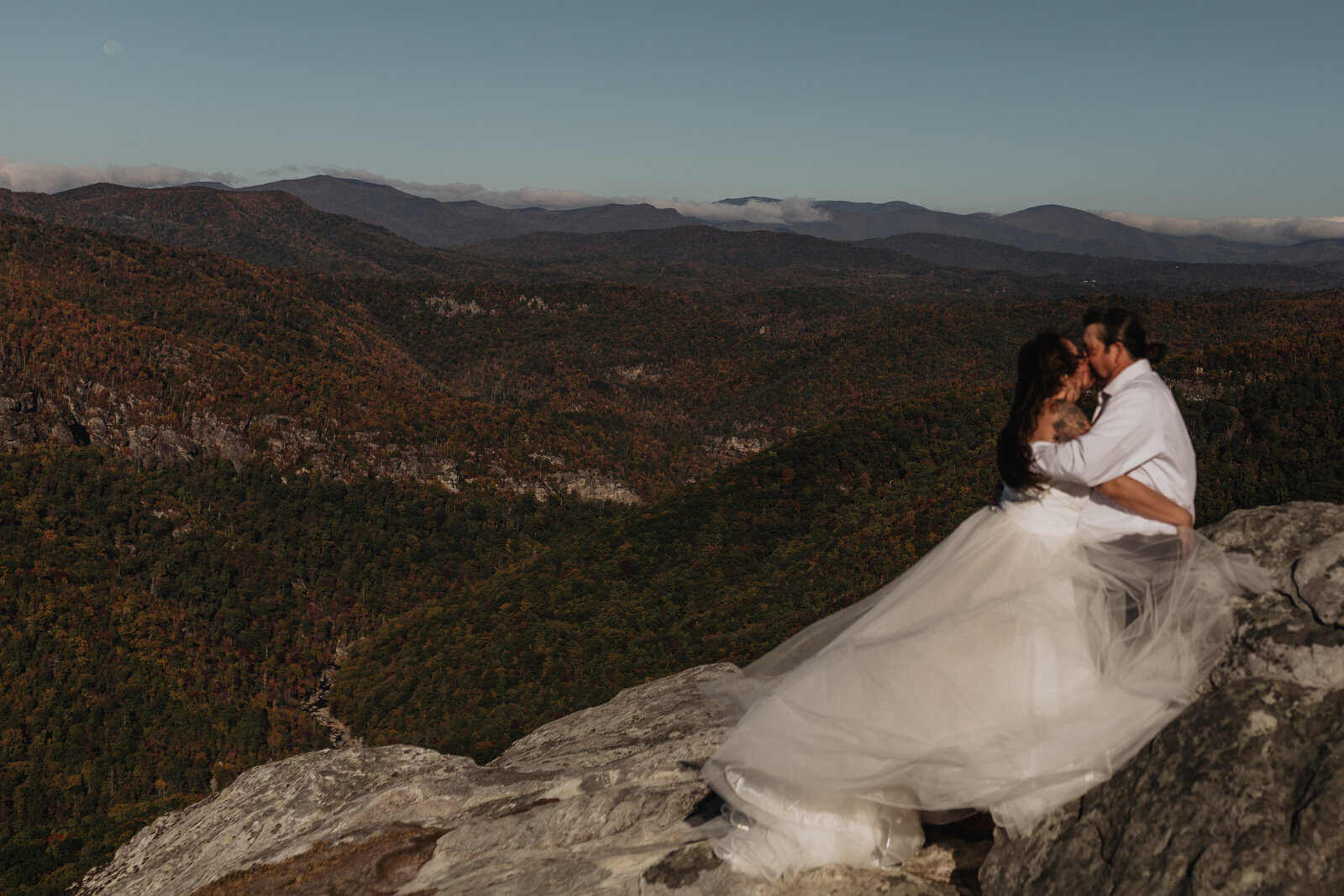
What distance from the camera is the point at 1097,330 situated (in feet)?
28.1

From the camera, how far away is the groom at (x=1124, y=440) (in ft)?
26.2

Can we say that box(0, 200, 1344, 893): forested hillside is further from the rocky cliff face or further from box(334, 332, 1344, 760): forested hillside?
the rocky cliff face

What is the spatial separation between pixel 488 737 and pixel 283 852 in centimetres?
5205

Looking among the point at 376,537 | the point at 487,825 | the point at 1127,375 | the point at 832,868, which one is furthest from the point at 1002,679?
the point at 376,537

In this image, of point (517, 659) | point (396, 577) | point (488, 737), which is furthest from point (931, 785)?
point (396, 577)

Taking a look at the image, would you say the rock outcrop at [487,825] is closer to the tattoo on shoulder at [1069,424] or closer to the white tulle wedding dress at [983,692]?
the white tulle wedding dress at [983,692]

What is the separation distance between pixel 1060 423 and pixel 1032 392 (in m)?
0.41

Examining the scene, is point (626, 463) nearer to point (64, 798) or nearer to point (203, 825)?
point (64, 798)

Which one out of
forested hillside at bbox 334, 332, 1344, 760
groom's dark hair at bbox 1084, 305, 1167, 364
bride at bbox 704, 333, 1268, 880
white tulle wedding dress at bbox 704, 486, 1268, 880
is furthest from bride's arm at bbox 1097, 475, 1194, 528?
forested hillside at bbox 334, 332, 1344, 760

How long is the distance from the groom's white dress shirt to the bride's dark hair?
16 cm

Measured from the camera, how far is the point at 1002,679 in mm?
8141

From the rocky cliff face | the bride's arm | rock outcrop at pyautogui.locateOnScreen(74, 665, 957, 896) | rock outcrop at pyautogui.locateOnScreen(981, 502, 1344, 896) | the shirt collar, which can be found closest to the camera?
rock outcrop at pyautogui.locateOnScreen(981, 502, 1344, 896)

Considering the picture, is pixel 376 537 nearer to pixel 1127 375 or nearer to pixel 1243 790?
pixel 1127 375

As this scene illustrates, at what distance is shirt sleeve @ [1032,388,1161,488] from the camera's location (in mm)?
7957
